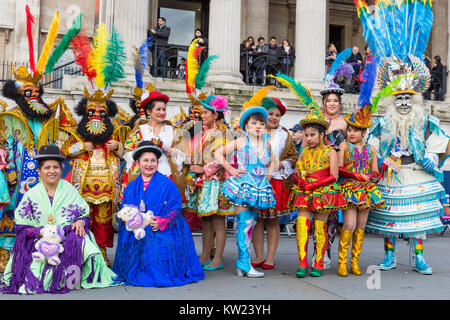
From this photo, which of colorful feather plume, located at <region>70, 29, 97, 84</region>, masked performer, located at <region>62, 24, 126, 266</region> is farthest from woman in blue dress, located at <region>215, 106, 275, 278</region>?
colorful feather plume, located at <region>70, 29, 97, 84</region>

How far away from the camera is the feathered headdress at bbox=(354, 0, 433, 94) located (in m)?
5.95

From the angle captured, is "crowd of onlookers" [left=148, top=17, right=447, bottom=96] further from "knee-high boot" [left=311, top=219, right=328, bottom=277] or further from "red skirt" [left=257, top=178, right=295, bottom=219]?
"knee-high boot" [left=311, top=219, right=328, bottom=277]

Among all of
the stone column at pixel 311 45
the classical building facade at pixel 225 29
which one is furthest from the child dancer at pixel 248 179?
the stone column at pixel 311 45

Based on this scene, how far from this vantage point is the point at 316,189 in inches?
206

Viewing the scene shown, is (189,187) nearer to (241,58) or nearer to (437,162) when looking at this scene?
(437,162)

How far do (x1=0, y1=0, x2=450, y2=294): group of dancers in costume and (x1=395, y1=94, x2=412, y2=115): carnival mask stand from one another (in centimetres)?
1

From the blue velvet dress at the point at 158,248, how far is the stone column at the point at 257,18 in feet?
50.7

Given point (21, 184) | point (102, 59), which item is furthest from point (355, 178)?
point (21, 184)

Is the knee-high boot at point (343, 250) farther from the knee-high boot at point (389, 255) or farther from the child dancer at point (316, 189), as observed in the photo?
the knee-high boot at point (389, 255)

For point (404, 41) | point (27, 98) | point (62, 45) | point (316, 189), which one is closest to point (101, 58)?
point (62, 45)

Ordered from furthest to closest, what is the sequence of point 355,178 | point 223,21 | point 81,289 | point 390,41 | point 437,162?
point 223,21 < point 390,41 < point 437,162 < point 355,178 < point 81,289

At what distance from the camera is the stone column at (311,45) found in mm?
15062

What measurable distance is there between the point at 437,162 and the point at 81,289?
4138 mm

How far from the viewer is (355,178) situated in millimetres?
5320
